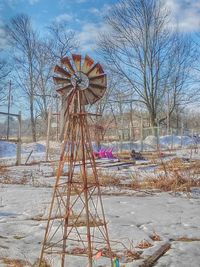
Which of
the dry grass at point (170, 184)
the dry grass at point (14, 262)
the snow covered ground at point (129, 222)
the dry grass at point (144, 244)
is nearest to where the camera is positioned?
the dry grass at point (14, 262)

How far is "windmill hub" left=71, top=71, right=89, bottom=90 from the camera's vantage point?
243 centimetres

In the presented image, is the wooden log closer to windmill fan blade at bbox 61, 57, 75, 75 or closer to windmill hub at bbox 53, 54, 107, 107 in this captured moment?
windmill hub at bbox 53, 54, 107, 107

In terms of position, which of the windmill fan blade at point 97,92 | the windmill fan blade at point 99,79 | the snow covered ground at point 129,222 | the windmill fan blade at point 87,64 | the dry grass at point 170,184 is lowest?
the snow covered ground at point 129,222

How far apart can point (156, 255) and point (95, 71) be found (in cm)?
147

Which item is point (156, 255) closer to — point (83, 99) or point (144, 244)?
point (144, 244)

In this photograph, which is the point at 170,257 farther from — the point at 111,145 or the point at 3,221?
the point at 111,145

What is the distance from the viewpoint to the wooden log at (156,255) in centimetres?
250

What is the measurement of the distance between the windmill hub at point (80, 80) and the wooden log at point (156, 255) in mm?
1331

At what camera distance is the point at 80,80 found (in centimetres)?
244

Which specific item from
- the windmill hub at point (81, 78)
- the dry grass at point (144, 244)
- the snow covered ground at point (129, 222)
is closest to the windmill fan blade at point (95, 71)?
the windmill hub at point (81, 78)

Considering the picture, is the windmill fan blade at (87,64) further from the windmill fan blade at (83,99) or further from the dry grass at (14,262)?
the dry grass at (14,262)

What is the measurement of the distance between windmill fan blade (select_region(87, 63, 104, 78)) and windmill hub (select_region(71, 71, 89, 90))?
4 cm

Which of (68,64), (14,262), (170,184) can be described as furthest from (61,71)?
(170,184)

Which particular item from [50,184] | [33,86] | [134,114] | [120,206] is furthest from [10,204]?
[134,114]
